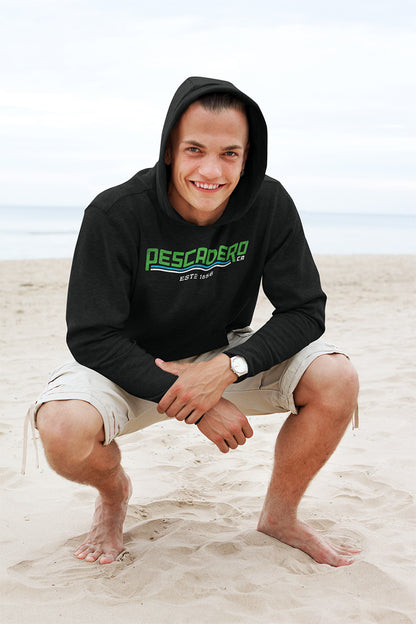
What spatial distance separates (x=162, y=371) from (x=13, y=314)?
217 inches

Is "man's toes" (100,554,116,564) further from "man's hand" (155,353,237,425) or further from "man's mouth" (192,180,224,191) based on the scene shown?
"man's mouth" (192,180,224,191)

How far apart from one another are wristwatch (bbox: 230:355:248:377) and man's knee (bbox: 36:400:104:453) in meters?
0.50

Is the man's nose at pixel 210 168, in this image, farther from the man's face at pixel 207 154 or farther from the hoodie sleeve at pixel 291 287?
the hoodie sleeve at pixel 291 287

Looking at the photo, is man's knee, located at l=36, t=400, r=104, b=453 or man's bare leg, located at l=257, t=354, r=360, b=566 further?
man's bare leg, located at l=257, t=354, r=360, b=566

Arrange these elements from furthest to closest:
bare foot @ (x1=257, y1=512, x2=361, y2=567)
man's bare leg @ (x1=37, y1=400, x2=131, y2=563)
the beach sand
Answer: bare foot @ (x1=257, y1=512, x2=361, y2=567) → man's bare leg @ (x1=37, y1=400, x2=131, y2=563) → the beach sand

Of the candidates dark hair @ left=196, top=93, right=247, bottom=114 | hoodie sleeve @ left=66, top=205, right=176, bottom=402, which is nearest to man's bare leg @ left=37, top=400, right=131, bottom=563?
hoodie sleeve @ left=66, top=205, right=176, bottom=402

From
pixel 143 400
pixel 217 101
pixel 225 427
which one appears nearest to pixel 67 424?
pixel 143 400

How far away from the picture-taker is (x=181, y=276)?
2.43 meters

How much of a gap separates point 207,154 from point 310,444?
3.59 feet

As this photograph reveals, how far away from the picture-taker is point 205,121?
2.26 metres

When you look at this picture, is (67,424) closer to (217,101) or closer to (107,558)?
(107,558)

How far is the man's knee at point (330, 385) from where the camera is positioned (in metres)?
2.29

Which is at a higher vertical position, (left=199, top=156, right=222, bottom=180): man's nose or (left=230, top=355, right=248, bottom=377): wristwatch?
(left=199, top=156, right=222, bottom=180): man's nose

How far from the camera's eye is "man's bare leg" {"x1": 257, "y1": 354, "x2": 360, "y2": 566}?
2307mm
